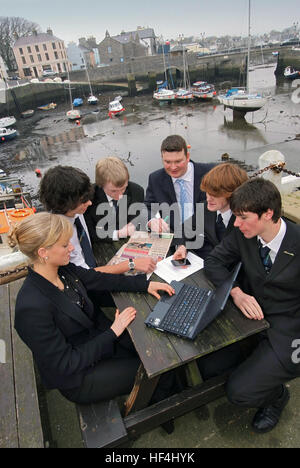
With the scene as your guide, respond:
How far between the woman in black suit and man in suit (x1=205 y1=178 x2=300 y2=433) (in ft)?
2.61

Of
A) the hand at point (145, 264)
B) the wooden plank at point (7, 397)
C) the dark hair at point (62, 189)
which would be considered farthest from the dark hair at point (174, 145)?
the wooden plank at point (7, 397)

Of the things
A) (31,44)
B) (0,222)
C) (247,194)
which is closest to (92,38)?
(31,44)

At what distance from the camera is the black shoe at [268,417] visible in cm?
232

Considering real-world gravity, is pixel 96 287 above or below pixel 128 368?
above

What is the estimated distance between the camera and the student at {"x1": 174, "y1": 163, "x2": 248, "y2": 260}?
278 cm

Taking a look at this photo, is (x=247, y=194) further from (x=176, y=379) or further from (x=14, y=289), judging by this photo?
(x=14, y=289)

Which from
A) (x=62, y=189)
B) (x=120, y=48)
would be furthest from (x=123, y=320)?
(x=120, y=48)

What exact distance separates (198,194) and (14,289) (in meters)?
2.54

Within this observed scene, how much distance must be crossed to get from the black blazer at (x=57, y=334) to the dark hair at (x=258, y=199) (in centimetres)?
145

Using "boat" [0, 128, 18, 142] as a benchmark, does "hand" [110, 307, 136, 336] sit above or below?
above

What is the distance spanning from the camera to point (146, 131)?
2783 centimetres

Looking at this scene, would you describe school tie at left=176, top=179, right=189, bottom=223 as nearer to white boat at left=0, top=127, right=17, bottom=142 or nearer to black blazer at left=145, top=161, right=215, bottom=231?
black blazer at left=145, top=161, right=215, bottom=231

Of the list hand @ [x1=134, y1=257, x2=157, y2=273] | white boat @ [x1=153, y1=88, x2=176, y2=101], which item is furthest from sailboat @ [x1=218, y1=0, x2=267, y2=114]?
hand @ [x1=134, y1=257, x2=157, y2=273]

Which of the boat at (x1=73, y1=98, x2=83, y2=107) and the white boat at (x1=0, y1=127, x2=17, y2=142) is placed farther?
the boat at (x1=73, y1=98, x2=83, y2=107)
